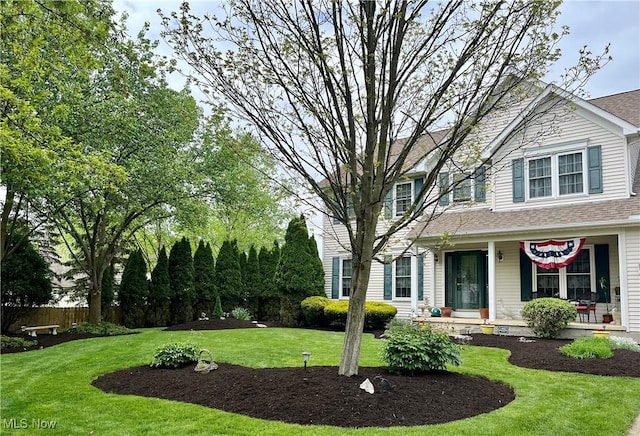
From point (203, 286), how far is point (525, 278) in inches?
452

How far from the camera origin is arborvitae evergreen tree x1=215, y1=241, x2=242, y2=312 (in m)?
19.5

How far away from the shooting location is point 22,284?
46.8 feet

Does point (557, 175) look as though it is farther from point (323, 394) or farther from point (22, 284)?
point (22, 284)

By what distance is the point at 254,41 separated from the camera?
6176 millimetres

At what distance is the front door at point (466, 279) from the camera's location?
603 inches

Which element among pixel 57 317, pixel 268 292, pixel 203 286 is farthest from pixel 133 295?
pixel 268 292

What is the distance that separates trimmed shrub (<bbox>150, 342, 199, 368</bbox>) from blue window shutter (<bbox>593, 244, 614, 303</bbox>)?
10457mm

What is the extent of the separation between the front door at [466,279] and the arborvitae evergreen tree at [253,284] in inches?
310

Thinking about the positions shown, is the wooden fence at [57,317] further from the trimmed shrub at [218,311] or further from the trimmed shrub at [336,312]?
the trimmed shrub at [336,312]

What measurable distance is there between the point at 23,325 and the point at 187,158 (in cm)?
702

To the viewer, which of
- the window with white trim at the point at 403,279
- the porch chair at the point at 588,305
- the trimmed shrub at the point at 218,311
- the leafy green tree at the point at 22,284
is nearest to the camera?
the porch chair at the point at 588,305

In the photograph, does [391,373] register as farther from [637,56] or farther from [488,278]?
[637,56]

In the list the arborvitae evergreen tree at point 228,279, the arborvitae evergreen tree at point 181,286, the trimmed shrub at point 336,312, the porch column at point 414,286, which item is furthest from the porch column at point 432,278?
the arborvitae evergreen tree at point 181,286

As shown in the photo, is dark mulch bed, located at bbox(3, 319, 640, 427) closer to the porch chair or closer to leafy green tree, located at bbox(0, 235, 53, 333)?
the porch chair
